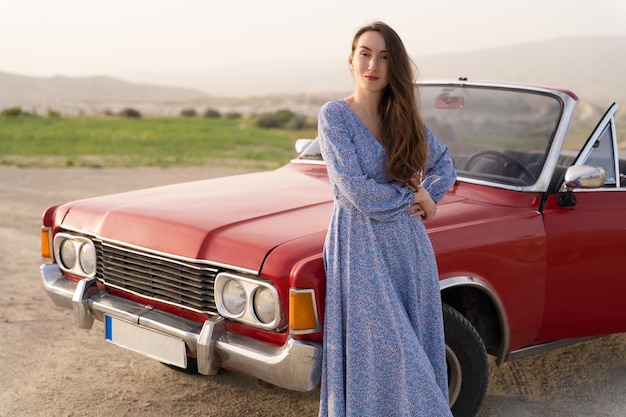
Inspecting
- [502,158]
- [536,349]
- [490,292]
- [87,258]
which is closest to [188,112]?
[502,158]

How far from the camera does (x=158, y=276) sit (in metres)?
3.66

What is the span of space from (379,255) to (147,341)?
46.9 inches

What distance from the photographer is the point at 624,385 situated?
457 centimetres

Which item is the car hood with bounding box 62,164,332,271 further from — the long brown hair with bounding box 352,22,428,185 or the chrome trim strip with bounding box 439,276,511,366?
the chrome trim strip with bounding box 439,276,511,366

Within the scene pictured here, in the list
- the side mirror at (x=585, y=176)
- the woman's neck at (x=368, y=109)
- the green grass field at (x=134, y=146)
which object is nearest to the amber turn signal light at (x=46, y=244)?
the woman's neck at (x=368, y=109)

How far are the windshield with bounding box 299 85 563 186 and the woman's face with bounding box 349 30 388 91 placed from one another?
4.38 ft

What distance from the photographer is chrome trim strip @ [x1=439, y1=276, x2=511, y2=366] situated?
3.52 m

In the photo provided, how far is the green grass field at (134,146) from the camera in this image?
749 inches

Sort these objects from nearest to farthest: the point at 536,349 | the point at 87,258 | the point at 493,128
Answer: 1. the point at 87,258
2. the point at 536,349
3. the point at 493,128

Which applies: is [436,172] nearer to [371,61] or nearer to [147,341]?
[371,61]

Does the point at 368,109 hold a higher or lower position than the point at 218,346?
higher

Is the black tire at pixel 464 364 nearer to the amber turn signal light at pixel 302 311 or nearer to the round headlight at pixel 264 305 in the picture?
the amber turn signal light at pixel 302 311

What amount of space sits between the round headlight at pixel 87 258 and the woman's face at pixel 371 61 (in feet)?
5.49

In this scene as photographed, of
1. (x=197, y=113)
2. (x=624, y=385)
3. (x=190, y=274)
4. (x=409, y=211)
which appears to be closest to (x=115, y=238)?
(x=190, y=274)
